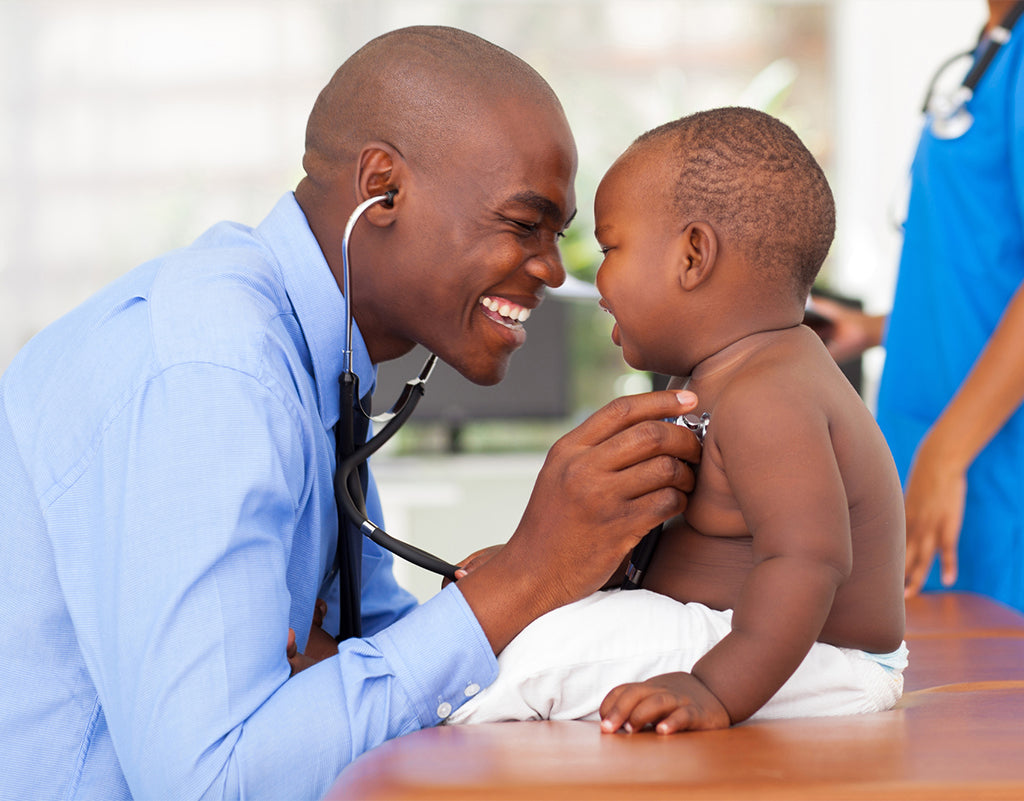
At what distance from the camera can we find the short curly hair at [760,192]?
3.54 ft

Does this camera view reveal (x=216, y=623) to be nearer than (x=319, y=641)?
Yes

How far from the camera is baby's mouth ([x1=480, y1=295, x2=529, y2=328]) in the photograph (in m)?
1.26

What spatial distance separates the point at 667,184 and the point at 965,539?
37.3 inches

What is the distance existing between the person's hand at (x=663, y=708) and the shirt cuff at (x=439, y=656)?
0.41 ft

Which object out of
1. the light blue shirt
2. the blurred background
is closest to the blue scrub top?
the light blue shirt

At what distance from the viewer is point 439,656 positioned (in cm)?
90

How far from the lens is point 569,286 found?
2264mm

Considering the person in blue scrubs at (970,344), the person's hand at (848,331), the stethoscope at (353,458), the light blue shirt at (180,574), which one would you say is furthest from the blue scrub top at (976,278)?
the light blue shirt at (180,574)

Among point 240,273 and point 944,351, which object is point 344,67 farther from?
point 944,351

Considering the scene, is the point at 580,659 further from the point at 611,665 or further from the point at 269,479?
the point at 269,479

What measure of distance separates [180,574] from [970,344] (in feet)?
4.36

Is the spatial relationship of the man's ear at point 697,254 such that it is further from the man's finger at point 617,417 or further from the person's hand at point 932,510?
the person's hand at point 932,510

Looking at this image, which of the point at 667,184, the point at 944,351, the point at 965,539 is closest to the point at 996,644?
the point at 965,539

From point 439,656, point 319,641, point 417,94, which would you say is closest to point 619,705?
point 439,656
